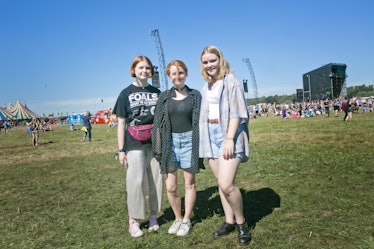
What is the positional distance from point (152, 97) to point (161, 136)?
0.55 metres

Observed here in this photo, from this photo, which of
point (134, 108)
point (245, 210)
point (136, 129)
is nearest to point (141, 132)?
point (136, 129)

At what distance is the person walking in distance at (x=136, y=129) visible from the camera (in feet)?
12.1

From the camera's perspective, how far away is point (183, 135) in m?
3.51

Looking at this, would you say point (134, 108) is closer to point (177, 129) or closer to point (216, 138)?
point (177, 129)

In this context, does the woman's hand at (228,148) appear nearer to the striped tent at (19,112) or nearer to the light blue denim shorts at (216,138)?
the light blue denim shorts at (216,138)

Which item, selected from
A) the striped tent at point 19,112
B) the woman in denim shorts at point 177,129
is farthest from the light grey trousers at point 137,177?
the striped tent at point 19,112

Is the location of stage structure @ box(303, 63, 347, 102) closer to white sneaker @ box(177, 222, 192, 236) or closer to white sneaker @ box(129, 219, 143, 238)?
white sneaker @ box(177, 222, 192, 236)

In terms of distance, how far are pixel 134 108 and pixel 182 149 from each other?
31.3 inches

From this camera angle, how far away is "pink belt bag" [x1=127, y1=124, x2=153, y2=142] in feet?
12.1

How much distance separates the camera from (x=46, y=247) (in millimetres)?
3646

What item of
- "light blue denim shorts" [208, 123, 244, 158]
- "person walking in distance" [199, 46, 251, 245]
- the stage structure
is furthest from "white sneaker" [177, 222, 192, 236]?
the stage structure

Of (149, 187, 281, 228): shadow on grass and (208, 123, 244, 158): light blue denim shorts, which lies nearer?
(208, 123, 244, 158): light blue denim shorts

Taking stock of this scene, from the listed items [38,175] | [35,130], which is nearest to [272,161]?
[38,175]

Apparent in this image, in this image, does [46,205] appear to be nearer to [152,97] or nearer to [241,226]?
[152,97]
